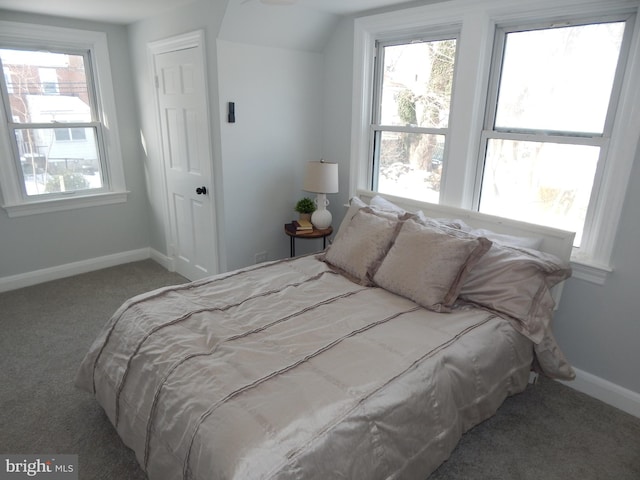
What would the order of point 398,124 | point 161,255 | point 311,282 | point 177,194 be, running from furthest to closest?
point 161,255 → point 177,194 → point 398,124 → point 311,282

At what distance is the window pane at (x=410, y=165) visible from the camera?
296cm

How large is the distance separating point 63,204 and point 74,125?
72 cm

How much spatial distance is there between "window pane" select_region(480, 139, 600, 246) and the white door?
6.78 ft

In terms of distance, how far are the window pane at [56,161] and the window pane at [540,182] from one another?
3479mm

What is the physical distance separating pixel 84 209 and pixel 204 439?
3270 millimetres

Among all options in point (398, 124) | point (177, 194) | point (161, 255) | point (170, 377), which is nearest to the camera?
point (170, 377)

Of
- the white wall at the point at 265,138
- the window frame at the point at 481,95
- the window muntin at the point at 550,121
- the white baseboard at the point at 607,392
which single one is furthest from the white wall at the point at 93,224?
the white baseboard at the point at 607,392

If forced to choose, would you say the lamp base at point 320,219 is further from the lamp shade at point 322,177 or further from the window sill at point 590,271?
the window sill at point 590,271

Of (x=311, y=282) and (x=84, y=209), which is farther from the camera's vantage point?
(x=84, y=209)

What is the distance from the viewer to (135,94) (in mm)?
3898

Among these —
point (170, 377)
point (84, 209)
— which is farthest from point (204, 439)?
point (84, 209)

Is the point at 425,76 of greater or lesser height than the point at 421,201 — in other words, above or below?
above

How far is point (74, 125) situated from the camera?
3688 mm

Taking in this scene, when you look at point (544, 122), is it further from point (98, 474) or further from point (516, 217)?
point (98, 474)
